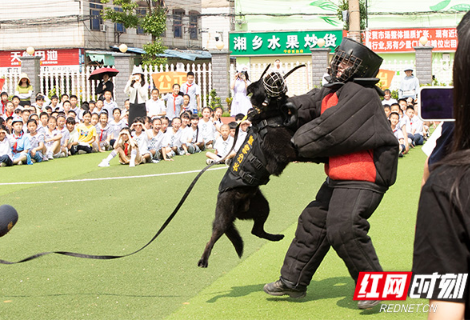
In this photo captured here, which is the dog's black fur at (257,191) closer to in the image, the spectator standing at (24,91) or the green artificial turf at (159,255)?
the green artificial turf at (159,255)

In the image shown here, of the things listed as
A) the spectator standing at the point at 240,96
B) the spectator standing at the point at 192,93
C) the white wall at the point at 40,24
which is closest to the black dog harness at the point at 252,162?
the spectator standing at the point at 240,96

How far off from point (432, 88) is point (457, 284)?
33.4 inches

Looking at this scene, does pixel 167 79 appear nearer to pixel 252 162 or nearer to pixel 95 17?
pixel 252 162

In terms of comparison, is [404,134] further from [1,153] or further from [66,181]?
[1,153]

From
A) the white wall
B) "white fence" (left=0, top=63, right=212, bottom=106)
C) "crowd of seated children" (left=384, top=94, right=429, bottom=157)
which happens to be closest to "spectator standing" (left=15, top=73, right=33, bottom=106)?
"white fence" (left=0, top=63, right=212, bottom=106)

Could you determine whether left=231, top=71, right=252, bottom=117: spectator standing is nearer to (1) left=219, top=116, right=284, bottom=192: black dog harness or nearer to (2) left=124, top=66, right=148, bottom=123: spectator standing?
(2) left=124, top=66, right=148, bottom=123: spectator standing

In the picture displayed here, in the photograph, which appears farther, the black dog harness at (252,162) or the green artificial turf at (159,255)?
the green artificial turf at (159,255)

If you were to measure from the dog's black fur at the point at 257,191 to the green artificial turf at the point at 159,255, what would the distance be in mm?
452

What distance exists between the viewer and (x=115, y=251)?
5559 millimetres

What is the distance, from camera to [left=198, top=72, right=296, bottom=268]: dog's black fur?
12.3ft

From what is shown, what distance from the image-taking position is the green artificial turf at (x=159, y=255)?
13.3 feet

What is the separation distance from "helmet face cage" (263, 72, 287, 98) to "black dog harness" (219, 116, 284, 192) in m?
0.19

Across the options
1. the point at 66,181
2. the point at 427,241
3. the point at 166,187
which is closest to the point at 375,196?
the point at 427,241

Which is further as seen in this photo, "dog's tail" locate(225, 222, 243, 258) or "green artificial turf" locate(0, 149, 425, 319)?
"dog's tail" locate(225, 222, 243, 258)
